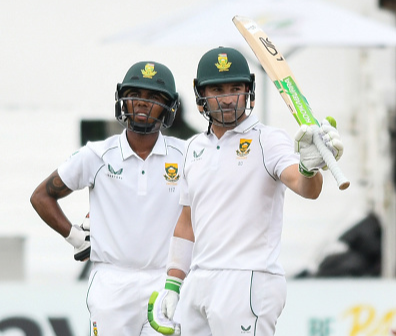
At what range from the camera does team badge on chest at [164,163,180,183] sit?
16.6ft

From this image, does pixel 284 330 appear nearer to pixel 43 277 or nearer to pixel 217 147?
pixel 217 147

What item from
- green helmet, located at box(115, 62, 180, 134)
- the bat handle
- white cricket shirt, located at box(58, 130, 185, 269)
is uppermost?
green helmet, located at box(115, 62, 180, 134)

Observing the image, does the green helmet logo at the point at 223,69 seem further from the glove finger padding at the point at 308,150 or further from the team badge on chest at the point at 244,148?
the glove finger padding at the point at 308,150

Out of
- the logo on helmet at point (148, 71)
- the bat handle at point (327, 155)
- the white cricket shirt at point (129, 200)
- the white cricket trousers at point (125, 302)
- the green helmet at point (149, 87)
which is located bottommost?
the white cricket trousers at point (125, 302)

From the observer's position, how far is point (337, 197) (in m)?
10.7

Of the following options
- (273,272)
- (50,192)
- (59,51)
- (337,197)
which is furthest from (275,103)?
(273,272)

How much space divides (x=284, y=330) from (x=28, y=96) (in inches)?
195

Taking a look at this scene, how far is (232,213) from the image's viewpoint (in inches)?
170

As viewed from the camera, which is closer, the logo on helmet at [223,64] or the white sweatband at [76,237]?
the logo on helmet at [223,64]

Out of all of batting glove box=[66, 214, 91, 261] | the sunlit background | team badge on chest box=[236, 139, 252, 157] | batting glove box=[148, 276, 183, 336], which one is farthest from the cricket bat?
the sunlit background

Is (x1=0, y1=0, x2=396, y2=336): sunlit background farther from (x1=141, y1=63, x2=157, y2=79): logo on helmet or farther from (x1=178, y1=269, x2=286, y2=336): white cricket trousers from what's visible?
(x1=178, y1=269, x2=286, y2=336): white cricket trousers

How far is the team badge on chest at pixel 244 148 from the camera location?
436 cm

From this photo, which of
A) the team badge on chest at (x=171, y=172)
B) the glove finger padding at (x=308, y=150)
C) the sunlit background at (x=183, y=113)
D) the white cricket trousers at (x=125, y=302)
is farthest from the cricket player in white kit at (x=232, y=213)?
the sunlit background at (x=183, y=113)

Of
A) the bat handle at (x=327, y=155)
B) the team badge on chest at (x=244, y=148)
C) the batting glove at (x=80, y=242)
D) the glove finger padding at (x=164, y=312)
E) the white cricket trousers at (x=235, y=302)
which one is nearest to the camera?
the bat handle at (x=327, y=155)
